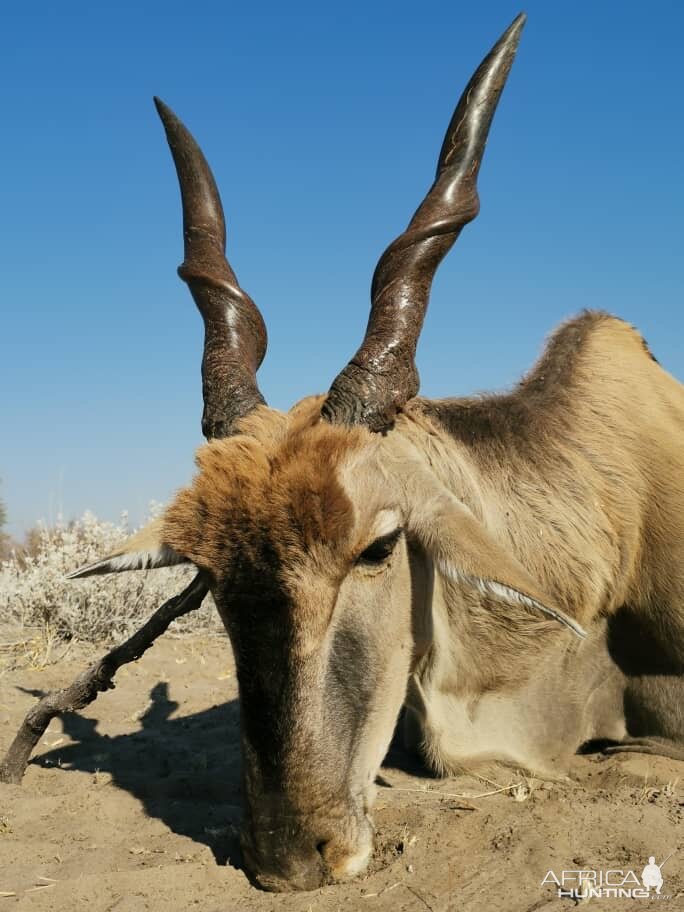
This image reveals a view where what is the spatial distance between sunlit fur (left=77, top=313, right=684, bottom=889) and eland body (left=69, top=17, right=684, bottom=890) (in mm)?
10

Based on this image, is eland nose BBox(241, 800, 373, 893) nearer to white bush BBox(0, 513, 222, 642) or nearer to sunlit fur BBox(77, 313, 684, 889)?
sunlit fur BBox(77, 313, 684, 889)

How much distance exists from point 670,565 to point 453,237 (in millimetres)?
1882

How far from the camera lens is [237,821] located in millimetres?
4051

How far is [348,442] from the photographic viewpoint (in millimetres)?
3408

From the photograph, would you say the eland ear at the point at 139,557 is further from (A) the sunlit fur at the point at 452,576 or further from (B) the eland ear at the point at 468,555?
(B) the eland ear at the point at 468,555

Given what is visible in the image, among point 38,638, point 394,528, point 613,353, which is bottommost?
point 38,638

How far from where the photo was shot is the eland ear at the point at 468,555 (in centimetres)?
301

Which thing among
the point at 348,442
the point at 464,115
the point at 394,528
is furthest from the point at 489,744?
the point at 464,115

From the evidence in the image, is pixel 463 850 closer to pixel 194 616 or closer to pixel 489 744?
pixel 489 744

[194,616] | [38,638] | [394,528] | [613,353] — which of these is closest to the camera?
[394,528]

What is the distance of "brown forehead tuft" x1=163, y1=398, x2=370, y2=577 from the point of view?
3.04 metres

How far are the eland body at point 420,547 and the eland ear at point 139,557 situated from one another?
12 mm

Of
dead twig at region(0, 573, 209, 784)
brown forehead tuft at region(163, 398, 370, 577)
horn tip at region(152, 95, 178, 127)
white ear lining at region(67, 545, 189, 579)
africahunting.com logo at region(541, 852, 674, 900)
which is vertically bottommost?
africahunting.com logo at region(541, 852, 674, 900)

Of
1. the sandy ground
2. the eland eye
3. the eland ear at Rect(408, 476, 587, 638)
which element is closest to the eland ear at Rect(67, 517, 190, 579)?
the eland eye
